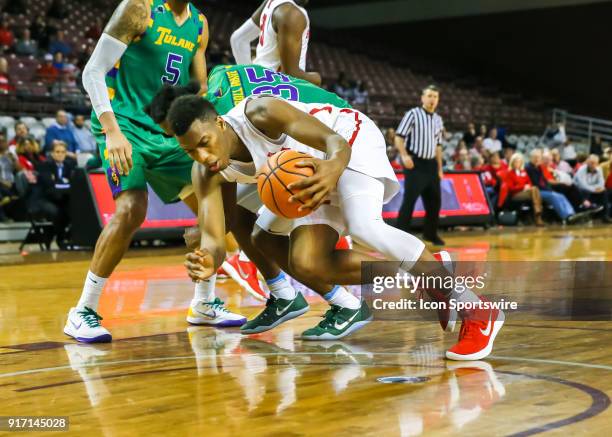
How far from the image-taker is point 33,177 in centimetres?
1165

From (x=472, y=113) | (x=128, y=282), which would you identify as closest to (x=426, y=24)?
(x=472, y=113)

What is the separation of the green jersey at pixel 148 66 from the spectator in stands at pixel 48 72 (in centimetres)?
1134

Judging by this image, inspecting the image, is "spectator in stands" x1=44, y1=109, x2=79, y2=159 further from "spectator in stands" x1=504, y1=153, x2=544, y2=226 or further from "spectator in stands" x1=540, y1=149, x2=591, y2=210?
"spectator in stands" x1=540, y1=149, x2=591, y2=210

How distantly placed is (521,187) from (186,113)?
13991 mm

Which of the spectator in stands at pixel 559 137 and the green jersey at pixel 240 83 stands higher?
the green jersey at pixel 240 83

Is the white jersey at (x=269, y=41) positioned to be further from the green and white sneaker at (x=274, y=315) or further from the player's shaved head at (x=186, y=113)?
the player's shaved head at (x=186, y=113)

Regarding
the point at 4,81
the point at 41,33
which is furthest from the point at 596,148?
the point at 4,81

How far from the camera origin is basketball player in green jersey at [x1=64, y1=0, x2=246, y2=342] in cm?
471

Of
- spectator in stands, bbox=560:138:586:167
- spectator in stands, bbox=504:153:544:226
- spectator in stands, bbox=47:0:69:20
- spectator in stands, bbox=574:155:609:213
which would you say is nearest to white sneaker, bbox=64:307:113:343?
spectator in stands, bbox=504:153:544:226

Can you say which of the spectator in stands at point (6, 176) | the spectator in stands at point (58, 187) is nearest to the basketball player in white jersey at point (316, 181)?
the spectator in stands at point (58, 187)

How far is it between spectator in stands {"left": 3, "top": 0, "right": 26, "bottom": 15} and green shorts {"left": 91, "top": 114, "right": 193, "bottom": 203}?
14.9 metres

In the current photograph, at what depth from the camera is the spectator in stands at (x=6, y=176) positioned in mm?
11555

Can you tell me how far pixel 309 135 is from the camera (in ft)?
12.7

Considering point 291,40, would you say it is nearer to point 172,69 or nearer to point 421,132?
point 172,69
